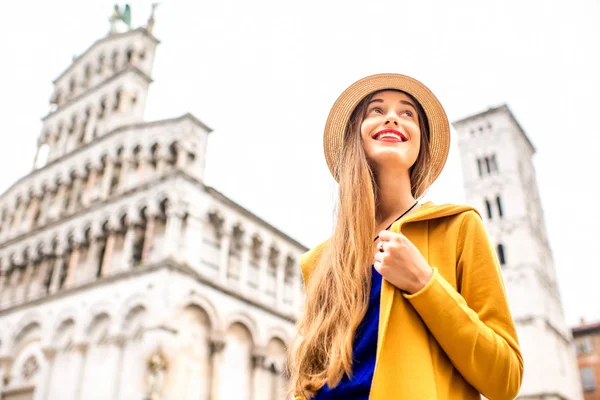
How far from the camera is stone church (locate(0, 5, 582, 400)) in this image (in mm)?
16984

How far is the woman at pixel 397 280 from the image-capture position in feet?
5.41

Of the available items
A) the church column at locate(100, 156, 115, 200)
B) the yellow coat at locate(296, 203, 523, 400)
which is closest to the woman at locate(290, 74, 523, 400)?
the yellow coat at locate(296, 203, 523, 400)

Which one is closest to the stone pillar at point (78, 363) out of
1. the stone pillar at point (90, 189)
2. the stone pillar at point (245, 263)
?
the stone pillar at point (245, 263)

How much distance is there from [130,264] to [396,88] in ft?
57.4

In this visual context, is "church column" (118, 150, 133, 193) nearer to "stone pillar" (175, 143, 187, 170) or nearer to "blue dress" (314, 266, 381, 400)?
"stone pillar" (175, 143, 187, 170)

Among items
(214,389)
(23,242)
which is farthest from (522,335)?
(23,242)

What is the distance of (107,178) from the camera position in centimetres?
2169

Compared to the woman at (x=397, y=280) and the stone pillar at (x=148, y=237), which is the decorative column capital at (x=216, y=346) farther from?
the woman at (x=397, y=280)

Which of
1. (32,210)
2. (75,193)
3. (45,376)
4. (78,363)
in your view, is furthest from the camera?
(32,210)

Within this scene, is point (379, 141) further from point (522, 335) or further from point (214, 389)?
point (522, 335)

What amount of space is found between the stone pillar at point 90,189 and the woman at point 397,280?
70.4 ft

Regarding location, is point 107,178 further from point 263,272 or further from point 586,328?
point 586,328

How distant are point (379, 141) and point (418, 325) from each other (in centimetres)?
87

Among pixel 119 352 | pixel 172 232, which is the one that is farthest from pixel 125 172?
pixel 119 352
